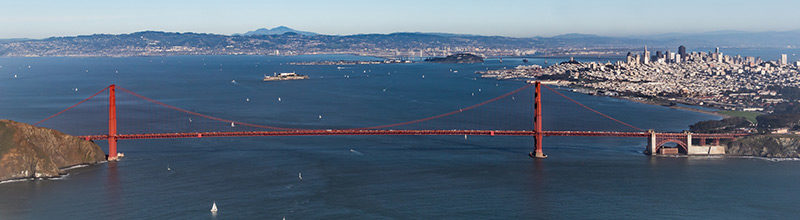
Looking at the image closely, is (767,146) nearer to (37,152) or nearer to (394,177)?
(394,177)

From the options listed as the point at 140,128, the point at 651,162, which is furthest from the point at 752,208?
the point at 140,128

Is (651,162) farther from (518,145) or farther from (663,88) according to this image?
(663,88)

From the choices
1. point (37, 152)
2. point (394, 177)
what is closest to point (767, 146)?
point (394, 177)

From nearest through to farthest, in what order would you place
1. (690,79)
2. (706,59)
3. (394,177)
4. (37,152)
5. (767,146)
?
1. (394,177)
2. (37,152)
3. (767,146)
4. (690,79)
5. (706,59)

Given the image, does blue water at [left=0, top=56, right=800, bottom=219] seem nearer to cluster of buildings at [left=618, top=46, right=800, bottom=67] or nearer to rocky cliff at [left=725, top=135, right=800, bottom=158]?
rocky cliff at [left=725, top=135, right=800, bottom=158]

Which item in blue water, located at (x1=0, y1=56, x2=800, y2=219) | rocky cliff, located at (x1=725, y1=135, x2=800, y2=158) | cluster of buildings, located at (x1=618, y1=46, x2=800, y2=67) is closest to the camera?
blue water, located at (x1=0, y1=56, x2=800, y2=219)

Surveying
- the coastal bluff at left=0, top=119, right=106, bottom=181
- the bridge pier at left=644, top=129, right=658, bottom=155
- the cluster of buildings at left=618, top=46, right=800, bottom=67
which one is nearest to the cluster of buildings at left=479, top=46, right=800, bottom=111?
the cluster of buildings at left=618, top=46, right=800, bottom=67
